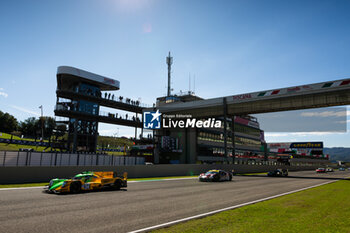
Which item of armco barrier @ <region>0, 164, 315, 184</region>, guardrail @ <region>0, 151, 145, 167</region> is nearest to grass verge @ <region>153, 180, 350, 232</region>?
armco barrier @ <region>0, 164, 315, 184</region>

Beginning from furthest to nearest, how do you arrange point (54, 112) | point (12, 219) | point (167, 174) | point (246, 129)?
point (246, 129) → point (54, 112) → point (167, 174) → point (12, 219)

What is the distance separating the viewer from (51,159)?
90.6ft

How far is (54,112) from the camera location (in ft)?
161

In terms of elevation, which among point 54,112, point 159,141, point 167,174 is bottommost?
point 167,174

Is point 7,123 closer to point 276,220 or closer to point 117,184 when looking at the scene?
point 117,184

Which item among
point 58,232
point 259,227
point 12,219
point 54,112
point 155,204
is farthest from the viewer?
point 54,112

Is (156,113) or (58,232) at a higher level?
(156,113)

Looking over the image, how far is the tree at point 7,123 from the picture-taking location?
344 feet

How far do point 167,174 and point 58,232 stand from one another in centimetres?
2447

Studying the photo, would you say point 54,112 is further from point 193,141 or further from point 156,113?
point 193,141

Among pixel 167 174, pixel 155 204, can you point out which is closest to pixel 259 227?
pixel 155 204

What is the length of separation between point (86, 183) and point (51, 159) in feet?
51.7

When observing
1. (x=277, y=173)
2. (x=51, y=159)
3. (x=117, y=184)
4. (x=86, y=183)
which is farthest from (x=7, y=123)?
(x=86, y=183)

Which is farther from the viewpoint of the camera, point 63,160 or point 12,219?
point 63,160
